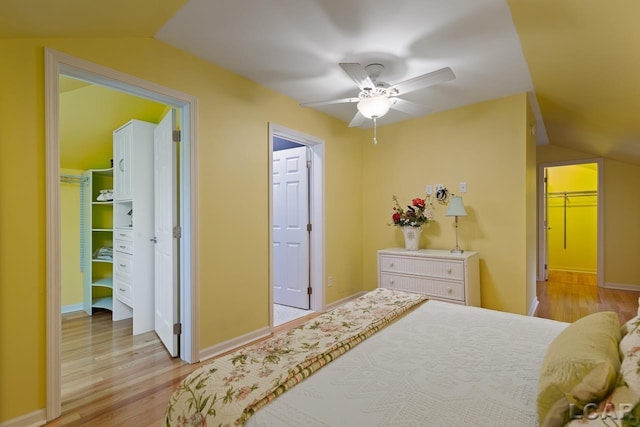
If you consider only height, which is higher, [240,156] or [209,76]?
[209,76]

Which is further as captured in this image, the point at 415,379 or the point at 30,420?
the point at 30,420

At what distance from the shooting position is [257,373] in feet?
3.68

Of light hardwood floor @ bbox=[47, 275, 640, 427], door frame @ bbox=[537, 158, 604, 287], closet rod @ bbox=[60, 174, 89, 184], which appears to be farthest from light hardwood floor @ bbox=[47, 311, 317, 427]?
door frame @ bbox=[537, 158, 604, 287]

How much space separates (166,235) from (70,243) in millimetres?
2173

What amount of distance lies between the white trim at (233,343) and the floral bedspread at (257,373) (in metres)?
1.37

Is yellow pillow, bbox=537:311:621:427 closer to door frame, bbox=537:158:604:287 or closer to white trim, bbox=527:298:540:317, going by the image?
white trim, bbox=527:298:540:317

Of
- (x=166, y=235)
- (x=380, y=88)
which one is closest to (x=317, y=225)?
(x=166, y=235)

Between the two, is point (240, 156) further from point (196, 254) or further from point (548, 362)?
point (548, 362)

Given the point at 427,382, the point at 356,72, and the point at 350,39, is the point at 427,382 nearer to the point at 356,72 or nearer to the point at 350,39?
the point at 356,72

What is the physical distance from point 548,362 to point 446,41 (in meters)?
2.09

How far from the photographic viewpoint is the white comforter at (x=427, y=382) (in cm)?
90

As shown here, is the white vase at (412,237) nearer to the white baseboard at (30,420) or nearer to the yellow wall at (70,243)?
the white baseboard at (30,420)

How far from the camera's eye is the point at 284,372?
1106 mm

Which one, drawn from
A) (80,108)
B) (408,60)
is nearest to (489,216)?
(408,60)
